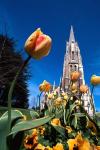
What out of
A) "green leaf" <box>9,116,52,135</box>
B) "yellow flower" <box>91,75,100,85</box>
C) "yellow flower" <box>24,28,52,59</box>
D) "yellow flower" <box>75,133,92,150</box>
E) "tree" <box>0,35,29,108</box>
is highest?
"tree" <box>0,35,29,108</box>

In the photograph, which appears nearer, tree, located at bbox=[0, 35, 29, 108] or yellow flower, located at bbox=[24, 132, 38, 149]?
yellow flower, located at bbox=[24, 132, 38, 149]

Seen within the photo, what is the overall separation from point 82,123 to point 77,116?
0.30 feet

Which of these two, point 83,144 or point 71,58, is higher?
point 71,58

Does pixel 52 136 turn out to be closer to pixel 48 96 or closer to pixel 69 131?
pixel 69 131

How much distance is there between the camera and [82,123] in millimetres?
3180

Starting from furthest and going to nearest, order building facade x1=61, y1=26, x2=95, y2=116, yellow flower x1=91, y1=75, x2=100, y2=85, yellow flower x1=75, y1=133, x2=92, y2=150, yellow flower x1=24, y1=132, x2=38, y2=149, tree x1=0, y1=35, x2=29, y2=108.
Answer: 1. building facade x1=61, y1=26, x2=95, y2=116
2. tree x1=0, y1=35, x2=29, y2=108
3. yellow flower x1=91, y1=75, x2=100, y2=85
4. yellow flower x1=24, y1=132, x2=38, y2=149
5. yellow flower x1=75, y1=133, x2=92, y2=150

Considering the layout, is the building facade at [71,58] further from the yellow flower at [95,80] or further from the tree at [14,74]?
the yellow flower at [95,80]

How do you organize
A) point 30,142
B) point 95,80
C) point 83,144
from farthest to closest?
point 95,80
point 30,142
point 83,144

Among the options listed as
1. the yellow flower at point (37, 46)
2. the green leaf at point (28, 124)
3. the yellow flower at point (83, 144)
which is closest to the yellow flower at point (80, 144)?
the yellow flower at point (83, 144)

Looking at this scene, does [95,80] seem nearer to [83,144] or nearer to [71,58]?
[83,144]

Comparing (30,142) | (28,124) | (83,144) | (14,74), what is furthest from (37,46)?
(14,74)

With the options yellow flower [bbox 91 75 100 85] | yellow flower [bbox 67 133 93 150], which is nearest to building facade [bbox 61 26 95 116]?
yellow flower [bbox 91 75 100 85]

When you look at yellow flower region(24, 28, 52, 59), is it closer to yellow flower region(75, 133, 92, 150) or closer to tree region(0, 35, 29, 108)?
yellow flower region(75, 133, 92, 150)

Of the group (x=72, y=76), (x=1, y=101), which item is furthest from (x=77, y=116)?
(x=1, y=101)
